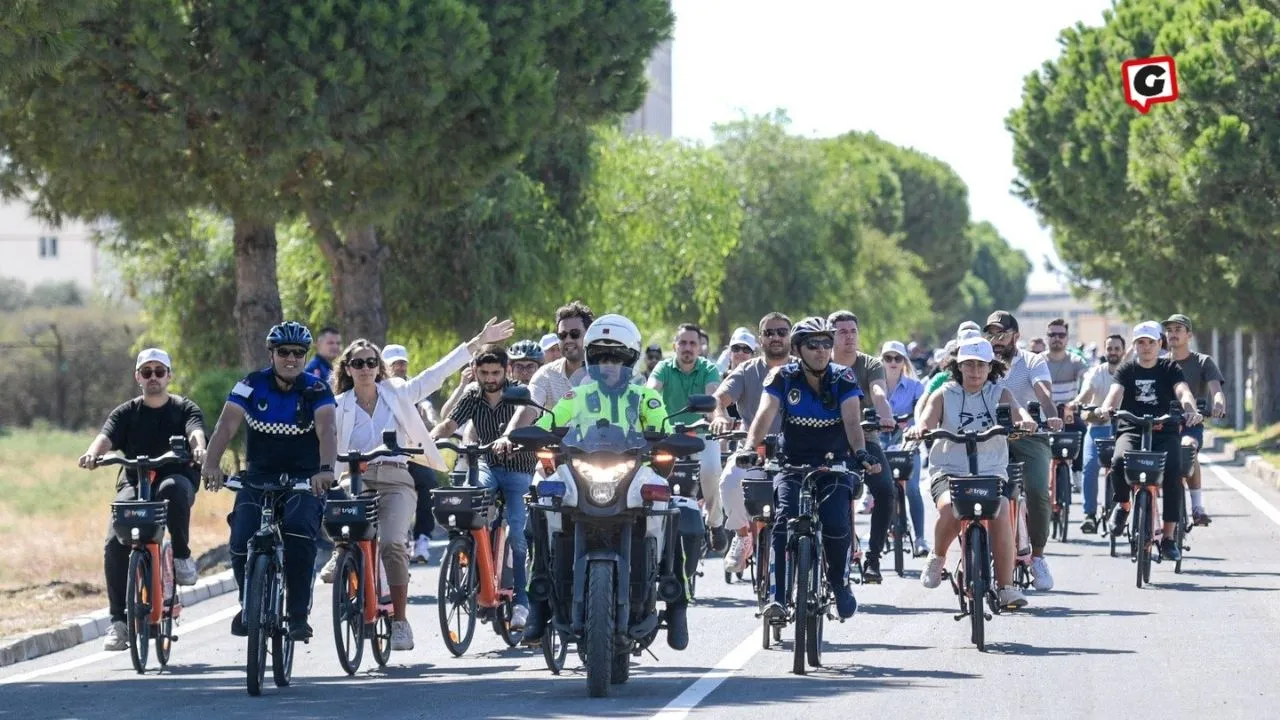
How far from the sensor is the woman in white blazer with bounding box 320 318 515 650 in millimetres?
12117

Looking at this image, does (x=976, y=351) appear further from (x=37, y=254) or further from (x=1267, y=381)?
(x=37, y=254)

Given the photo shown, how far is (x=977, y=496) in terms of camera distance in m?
12.3

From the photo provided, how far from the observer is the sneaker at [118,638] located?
480 inches

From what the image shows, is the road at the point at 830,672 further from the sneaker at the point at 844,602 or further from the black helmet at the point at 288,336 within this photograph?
the black helmet at the point at 288,336

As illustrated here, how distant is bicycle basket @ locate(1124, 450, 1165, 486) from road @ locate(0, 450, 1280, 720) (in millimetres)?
739

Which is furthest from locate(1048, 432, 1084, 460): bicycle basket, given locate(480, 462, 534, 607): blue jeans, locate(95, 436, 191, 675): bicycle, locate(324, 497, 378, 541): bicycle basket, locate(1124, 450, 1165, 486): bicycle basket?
locate(95, 436, 191, 675): bicycle

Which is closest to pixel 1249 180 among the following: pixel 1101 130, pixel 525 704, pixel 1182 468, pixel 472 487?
pixel 1101 130

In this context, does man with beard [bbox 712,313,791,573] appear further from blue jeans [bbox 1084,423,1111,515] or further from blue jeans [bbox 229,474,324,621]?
blue jeans [bbox 1084,423,1111,515]

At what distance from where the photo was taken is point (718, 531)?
52.5 ft

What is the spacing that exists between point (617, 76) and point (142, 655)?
15.0 metres

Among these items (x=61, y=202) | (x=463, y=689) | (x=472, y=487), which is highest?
(x=61, y=202)

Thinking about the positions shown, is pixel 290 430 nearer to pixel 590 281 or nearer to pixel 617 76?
pixel 617 76

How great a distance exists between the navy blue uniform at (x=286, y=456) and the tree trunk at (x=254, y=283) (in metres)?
12.7

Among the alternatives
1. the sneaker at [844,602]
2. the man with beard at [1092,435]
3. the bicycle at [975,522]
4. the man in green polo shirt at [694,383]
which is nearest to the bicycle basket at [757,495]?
the sneaker at [844,602]
